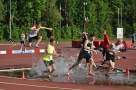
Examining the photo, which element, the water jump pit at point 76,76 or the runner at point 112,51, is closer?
the water jump pit at point 76,76

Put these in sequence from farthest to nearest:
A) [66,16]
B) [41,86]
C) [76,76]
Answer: [66,16] < [76,76] < [41,86]

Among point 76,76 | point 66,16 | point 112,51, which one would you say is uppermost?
point 66,16

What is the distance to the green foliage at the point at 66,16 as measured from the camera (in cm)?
7631

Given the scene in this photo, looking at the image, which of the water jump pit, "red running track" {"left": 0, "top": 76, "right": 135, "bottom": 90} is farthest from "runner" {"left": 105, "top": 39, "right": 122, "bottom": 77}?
"red running track" {"left": 0, "top": 76, "right": 135, "bottom": 90}

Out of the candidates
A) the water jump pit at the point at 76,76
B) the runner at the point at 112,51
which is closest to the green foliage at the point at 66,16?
the water jump pit at the point at 76,76

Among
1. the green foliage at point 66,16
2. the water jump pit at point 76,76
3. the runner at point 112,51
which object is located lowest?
the water jump pit at point 76,76

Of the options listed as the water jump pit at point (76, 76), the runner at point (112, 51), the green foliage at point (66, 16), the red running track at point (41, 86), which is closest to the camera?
the red running track at point (41, 86)

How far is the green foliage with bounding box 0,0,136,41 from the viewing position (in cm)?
7631

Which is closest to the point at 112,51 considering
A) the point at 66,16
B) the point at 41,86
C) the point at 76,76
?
the point at 76,76

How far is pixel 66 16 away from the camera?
89.5 metres

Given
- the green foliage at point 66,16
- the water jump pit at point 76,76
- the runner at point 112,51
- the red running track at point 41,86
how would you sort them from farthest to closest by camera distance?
the green foliage at point 66,16, the runner at point 112,51, the water jump pit at point 76,76, the red running track at point 41,86

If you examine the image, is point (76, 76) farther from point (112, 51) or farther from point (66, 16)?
point (66, 16)

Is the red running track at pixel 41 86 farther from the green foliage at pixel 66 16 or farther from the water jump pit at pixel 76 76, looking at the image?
the green foliage at pixel 66 16

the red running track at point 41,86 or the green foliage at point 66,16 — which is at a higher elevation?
the green foliage at point 66,16
